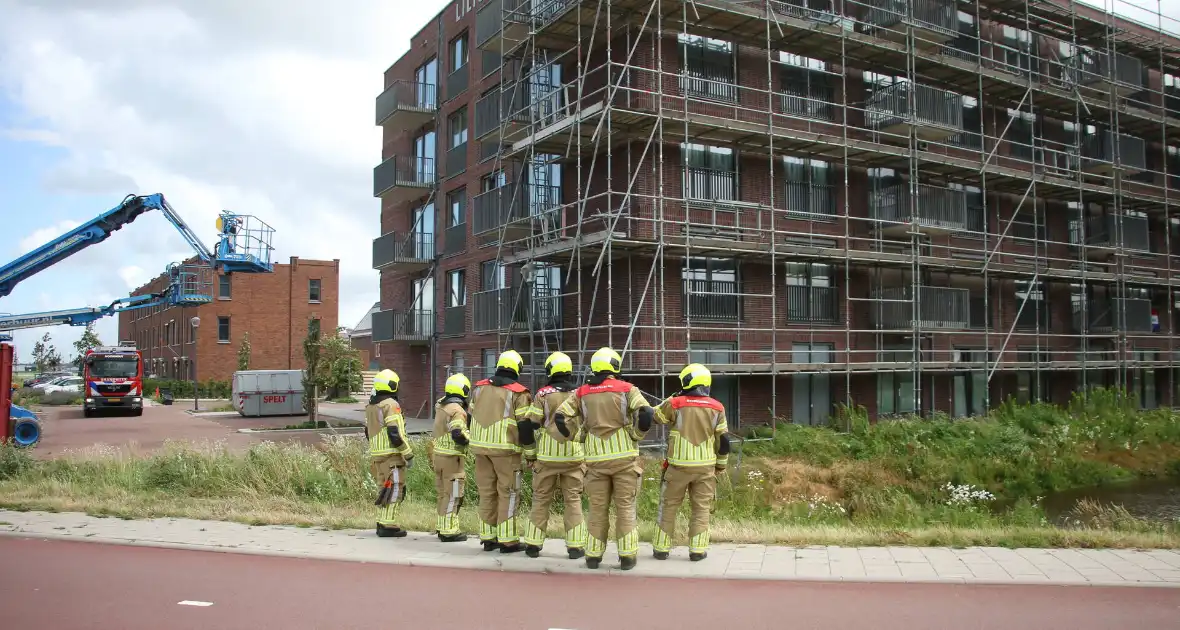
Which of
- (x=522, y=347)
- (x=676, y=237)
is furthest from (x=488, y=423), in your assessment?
(x=522, y=347)

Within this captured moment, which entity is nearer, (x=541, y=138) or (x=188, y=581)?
(x=188, y=581)

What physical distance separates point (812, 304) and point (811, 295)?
220 mm

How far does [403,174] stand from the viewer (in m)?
29.8

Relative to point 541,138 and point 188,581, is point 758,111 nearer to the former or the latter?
point 541,138

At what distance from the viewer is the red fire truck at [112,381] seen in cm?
3306

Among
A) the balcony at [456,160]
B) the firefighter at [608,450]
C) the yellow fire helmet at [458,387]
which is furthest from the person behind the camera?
the balcony at [456,160]

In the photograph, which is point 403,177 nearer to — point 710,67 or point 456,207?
point 456,207

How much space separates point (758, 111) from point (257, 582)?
1553cm

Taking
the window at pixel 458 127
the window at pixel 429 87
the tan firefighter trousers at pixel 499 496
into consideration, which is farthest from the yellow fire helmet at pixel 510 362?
the window at pixel 429 87

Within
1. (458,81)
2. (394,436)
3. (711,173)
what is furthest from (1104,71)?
(394,436)

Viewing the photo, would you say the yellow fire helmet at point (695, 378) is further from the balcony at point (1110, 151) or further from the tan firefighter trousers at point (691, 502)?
the balcony at point (1110, 151)

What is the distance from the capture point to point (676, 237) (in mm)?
18516

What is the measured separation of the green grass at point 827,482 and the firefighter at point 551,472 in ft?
3.83

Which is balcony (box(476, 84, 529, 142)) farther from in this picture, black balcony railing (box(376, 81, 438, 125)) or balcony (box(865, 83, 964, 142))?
balcony (box(865, 83, 964, 142))
